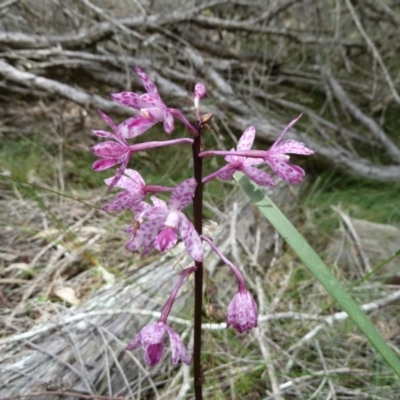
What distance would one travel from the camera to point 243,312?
127cm

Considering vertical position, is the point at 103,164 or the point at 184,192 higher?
the point at 103,164

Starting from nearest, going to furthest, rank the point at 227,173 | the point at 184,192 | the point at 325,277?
the point at 184,192 < the point at 325,277 < the point at 227,173

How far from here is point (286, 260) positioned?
9.91 ft

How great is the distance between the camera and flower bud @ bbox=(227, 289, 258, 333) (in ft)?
4.17

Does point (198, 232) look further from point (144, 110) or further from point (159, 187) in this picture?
point (144, 110)

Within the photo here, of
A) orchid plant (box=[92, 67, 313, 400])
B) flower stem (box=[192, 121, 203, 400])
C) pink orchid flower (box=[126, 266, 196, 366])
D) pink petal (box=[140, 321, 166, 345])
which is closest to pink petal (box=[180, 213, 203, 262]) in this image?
orchid plant (box=[92, 67, 313, 400])

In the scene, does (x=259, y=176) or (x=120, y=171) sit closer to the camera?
(x=120, y=171)

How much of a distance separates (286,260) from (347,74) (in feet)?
10.1

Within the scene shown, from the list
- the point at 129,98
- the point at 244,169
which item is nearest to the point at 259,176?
the point at 244,169

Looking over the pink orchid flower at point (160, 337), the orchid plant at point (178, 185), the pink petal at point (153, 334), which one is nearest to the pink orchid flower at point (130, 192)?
the orchid plant at point (178, 185)

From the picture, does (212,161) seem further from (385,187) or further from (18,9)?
(18,9)

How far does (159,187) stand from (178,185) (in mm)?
123

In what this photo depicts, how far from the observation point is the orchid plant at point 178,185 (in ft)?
3.65

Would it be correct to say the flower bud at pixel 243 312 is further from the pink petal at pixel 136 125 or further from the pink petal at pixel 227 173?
the pink petal at pixel 136 125
